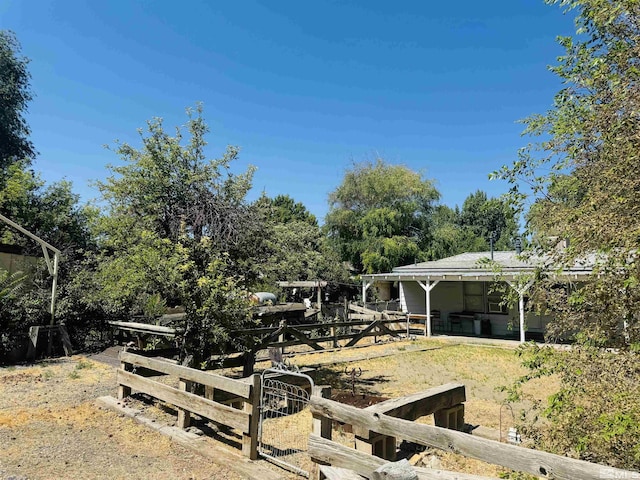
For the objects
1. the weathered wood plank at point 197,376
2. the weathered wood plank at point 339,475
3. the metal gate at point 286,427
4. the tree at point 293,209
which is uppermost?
the tree at point 293,209

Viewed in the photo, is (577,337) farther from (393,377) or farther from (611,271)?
(393,377)

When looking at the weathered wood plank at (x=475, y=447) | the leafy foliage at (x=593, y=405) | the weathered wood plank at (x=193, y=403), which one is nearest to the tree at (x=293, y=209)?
the weathered wood plank at (x=193, y=403)

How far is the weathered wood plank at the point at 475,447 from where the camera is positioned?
206cm

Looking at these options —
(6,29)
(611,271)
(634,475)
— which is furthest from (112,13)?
(6,29)

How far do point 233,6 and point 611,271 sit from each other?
12056mm

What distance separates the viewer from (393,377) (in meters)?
9.38

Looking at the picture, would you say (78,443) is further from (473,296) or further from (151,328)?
(473,296)

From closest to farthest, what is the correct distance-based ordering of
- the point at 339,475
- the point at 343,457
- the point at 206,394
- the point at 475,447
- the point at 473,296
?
the point at 475,447
the point at 339,475
the point at 343,457
the point at 206,394
the point at 473,296

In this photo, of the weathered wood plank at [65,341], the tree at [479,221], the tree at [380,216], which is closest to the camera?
the weathered wood plank at [65,341]

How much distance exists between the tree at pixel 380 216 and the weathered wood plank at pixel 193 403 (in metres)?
21.6

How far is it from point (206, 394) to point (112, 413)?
1909mm

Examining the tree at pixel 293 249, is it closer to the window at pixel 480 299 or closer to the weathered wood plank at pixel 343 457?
the weathered wood plank at pixel 343 457

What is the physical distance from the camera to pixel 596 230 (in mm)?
2895

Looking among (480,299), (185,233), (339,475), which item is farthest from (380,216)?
(339,475)
